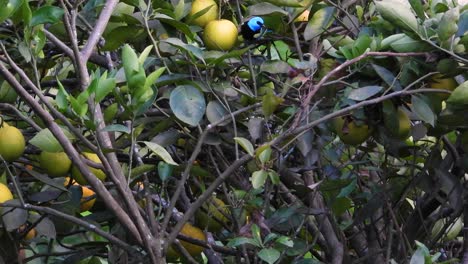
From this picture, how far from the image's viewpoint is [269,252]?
1.46 meters

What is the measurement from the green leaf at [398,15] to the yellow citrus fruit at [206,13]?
334 millimetres

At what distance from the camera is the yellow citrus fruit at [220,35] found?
5.28 feet

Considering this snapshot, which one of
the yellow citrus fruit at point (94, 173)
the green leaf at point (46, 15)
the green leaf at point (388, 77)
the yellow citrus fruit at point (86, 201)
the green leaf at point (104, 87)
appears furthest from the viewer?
the yellow citrus fruit at point (86, 201)

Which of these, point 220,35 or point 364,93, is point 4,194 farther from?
point 364,93

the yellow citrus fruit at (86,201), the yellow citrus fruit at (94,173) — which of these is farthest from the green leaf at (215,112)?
the yellow citrus fruit at (86,201)

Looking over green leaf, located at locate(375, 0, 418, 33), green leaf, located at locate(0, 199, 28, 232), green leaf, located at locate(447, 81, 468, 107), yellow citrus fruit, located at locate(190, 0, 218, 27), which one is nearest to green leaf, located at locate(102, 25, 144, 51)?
yellow citrus fruit, located at locate(190, 0, 218, 27)

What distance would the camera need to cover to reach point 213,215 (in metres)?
1.72

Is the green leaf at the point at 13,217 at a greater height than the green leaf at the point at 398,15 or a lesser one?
lesser

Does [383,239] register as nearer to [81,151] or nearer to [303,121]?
[303,121]

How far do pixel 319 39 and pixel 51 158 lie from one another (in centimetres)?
58

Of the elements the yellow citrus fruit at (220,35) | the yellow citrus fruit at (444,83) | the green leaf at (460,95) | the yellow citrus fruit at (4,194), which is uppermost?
the yellow citrus fruit at (220,35)

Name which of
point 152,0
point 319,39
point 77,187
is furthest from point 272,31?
point 77,187

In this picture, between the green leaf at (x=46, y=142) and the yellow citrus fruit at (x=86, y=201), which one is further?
the yellow citrus fruit at (x=86, y=201)

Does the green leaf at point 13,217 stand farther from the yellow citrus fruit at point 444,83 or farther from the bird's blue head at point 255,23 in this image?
the yellow citrus fruit at point 444,83
